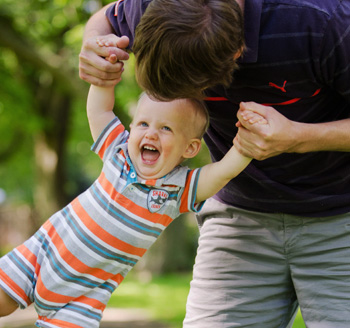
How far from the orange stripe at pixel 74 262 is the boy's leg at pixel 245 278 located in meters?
0.52

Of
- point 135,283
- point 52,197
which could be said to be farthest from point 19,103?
point 135,283

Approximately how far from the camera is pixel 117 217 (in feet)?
7.50

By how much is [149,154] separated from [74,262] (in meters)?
0.49

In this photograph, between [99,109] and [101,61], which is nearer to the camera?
[101,61]

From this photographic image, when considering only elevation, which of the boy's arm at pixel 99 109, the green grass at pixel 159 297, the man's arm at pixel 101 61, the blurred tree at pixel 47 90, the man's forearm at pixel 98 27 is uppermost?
the man's forearm at pixel 98 27

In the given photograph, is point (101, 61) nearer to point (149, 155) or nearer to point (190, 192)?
point (149, 155)

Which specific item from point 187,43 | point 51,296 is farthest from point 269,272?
point 187,43

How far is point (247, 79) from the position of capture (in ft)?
7.32

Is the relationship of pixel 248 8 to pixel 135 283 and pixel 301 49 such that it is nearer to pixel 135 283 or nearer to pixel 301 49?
pixel 301 49

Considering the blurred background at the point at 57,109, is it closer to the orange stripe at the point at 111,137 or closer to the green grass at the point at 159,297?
the green grass at the point at 159,297

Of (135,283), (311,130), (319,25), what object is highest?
(319,25)

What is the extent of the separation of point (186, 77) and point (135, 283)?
32.7 feet

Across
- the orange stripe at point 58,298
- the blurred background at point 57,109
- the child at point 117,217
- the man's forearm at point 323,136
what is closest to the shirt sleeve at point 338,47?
the man's forearm at point 323,136

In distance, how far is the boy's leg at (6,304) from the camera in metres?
2.36
